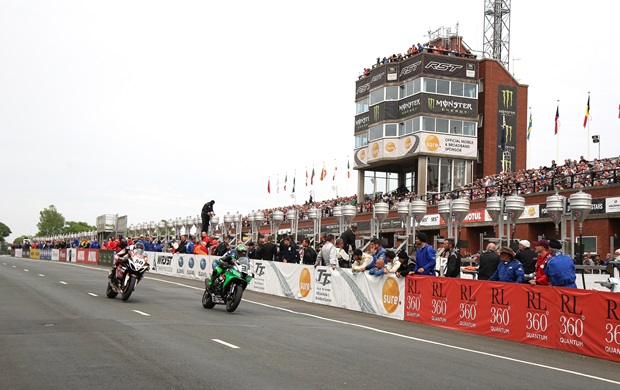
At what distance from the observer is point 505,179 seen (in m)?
50.5

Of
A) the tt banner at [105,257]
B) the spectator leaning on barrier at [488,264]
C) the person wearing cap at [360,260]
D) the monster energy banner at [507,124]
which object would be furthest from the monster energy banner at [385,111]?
the spectator leaning on barrier at [488,264]

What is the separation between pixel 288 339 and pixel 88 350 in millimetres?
3477

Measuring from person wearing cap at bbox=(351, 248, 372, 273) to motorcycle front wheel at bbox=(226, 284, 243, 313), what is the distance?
394cm

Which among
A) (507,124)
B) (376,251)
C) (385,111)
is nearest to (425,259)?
(376,251)

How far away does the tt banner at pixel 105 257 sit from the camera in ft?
155

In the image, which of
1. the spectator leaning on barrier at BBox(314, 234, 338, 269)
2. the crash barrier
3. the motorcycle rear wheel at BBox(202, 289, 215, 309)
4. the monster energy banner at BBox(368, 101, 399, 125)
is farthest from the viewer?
the monster energy banner at BBox(368, 101, 399, 125)

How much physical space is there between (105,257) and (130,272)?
31908mm

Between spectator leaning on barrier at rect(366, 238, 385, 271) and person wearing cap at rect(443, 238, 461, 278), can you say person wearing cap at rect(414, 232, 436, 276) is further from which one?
spectator leaning on barrier at rect(366, 238, 385, 271)

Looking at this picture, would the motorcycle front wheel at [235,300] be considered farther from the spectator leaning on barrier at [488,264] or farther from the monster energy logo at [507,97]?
the monster energy logo at [507,97]

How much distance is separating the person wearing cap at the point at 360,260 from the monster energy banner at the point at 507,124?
48010mm

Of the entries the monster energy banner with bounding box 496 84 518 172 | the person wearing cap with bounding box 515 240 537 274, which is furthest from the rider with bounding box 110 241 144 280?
the monster energy banner with bounding box 496 84 518 172

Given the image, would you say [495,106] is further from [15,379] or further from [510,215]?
[15,379]

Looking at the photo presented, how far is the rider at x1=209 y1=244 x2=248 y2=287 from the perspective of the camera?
17.0 meters

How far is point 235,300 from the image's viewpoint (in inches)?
667
